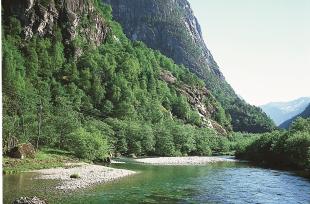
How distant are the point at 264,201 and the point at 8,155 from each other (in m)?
47.5

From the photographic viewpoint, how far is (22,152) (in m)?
77.7

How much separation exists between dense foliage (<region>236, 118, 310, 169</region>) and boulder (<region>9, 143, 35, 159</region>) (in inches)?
2276

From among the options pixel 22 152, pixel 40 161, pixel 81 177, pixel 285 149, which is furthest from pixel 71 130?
pixel 285 149

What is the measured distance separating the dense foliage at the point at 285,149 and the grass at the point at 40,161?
52.7m

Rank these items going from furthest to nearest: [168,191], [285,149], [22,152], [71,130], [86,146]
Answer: [285,149], [71,130], [86,146], [22,152], [168,191]

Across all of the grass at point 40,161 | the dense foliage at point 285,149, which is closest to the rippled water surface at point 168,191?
the grass at point 40,161

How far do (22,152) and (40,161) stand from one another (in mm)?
3892

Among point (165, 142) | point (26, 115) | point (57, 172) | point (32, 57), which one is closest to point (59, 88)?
point (32, 57)

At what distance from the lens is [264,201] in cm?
4909

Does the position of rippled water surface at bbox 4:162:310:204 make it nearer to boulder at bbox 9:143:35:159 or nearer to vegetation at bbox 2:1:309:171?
boulder at bbox 9:143:35:159

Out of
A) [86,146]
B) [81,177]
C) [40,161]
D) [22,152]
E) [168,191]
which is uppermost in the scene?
[86,146]

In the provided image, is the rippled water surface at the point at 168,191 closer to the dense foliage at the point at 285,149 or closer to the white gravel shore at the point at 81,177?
the white gravel shore at the point at 81,177

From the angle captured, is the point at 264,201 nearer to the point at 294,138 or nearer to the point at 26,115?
the point at 294,138

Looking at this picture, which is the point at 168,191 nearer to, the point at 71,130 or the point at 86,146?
the point at 86,146
